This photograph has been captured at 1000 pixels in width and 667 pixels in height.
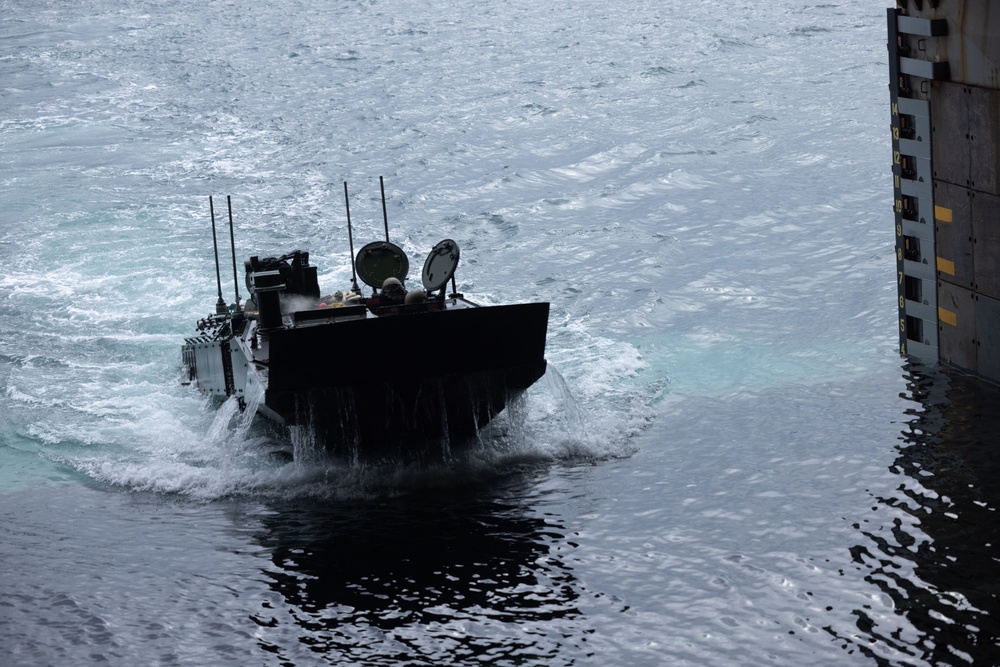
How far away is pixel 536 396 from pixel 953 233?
5691mm

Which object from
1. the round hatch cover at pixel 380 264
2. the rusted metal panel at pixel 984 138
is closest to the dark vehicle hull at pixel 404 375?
the round hatch cover at pixel 380 264

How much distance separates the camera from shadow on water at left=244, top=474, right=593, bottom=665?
1123cm

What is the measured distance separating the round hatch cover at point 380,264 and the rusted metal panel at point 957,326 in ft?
21.9

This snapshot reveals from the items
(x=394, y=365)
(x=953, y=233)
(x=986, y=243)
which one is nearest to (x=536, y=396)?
(x=394, y=365)

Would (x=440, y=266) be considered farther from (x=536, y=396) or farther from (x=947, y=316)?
(x=947, y=316)

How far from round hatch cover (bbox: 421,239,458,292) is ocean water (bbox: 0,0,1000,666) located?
1.51 metres

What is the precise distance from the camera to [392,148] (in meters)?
36.5

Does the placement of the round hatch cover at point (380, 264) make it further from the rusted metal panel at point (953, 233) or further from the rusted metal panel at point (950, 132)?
the rusted metal panel at point (950, 132)

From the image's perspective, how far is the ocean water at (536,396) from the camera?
11.7 metres

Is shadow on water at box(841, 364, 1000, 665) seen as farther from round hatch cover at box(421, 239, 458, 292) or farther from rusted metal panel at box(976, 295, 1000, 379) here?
round hatch cover at box(421, 239, 458, 292)

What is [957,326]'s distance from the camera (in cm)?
1631

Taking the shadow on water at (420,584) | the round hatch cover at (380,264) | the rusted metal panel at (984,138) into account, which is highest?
the rusted metal panel at (984,138)

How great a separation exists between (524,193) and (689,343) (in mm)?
11445

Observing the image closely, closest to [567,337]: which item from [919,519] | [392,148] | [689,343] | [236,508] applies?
[689,343]
